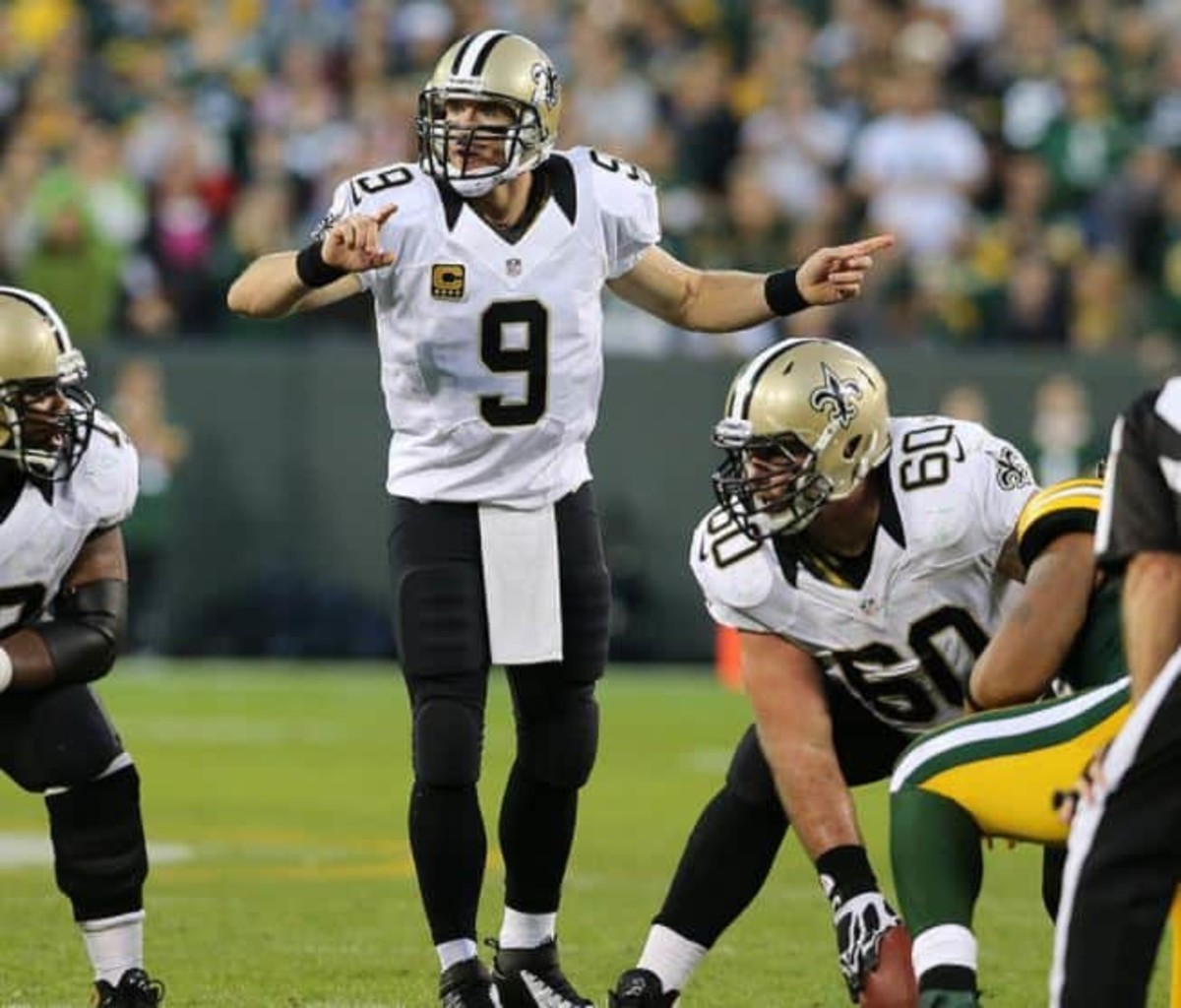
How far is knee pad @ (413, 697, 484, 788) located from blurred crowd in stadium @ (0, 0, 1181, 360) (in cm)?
838

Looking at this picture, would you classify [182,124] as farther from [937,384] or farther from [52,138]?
[937,384]

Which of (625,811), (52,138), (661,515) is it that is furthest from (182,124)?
(625,811)

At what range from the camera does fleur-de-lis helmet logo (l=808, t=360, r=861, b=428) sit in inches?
194

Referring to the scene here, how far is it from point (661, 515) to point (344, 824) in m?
5.45

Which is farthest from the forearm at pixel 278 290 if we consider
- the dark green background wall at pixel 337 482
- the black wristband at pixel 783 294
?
the dark green background wall at pixel 337 482

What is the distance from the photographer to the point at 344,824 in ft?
28.7

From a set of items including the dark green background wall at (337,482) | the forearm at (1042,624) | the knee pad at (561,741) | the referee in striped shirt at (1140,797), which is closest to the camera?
the referee in striped shirt at (1140,797)

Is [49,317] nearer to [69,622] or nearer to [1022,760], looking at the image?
[69,622]

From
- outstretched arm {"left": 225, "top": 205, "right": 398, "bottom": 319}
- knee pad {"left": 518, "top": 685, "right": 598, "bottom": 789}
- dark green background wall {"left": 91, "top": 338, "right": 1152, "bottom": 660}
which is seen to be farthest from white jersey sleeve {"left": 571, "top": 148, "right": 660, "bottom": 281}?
dark green background wall {"left": 91, "top": 338, "right": 1152, "bottom": 660}

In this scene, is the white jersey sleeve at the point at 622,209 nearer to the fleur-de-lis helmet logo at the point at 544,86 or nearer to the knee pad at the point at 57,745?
the fleur-de-lis helmet logo at the point at 544,86

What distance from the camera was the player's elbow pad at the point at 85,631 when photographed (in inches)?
201

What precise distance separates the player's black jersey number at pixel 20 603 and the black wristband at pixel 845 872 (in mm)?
1497

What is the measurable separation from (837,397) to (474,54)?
105 centimetres

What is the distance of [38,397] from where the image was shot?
5.06m
